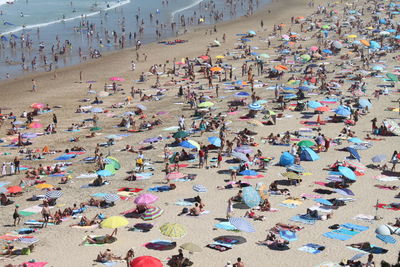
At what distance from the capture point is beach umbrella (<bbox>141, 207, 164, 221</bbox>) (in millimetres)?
22047

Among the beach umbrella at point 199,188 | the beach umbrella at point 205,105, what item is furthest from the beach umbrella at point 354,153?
the beach umbrella at point 205,105

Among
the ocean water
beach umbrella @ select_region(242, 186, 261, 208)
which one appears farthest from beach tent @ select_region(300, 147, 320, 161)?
the ocean water

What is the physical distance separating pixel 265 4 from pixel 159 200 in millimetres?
68383

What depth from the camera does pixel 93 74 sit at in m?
49.8

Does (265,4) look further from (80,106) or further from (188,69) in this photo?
(80,106)

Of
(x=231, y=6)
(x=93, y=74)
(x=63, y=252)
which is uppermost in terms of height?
(x=231, y=6)

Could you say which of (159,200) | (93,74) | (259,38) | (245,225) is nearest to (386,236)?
(245,225)

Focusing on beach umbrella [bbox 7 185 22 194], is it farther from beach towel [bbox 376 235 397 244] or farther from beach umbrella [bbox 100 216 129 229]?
beach towel [bbox 376 235 397 244]

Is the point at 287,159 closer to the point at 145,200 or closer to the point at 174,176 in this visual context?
the point at 174,176

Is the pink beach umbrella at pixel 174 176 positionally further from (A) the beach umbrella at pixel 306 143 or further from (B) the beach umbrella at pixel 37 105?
(B) the beach umbrella at pixel 37 105

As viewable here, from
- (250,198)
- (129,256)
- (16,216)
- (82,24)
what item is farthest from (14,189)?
(82,24)

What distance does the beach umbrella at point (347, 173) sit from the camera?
24.2 metres

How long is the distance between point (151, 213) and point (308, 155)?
950cm

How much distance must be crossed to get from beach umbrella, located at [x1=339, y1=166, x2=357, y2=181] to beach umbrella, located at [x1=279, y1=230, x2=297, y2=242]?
16.4 ft
